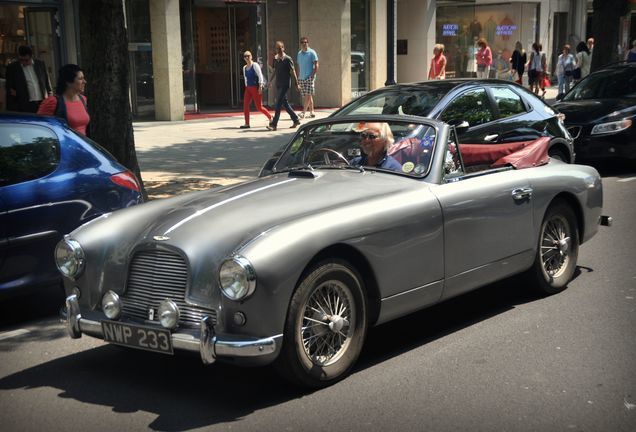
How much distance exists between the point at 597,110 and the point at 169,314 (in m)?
10.3

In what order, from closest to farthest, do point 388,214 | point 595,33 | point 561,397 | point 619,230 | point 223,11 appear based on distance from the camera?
point 561,397 < point 388,214 < point 619,230 < point 595,33 < point 223,11

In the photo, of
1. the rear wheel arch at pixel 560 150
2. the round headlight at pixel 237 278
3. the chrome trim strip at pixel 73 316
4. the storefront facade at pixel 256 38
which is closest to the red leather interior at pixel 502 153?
the round headlight at pixel 237 278

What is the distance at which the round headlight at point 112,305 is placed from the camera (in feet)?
15.7

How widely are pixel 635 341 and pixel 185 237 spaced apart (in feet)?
9.76

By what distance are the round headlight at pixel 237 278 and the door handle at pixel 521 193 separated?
2476 millimetres

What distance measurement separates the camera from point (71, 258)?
510 centimetres

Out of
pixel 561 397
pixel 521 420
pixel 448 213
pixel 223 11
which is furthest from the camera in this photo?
pixel 223 11

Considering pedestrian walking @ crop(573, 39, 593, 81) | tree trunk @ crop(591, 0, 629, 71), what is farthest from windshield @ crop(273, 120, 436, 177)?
pedestrian walking @ crop(573, 39, 593, 81)

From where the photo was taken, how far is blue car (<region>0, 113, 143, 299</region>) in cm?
614

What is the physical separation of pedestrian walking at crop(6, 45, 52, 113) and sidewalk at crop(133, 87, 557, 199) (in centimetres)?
191

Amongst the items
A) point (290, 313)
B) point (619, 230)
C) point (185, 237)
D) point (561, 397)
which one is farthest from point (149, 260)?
point (619, 230)

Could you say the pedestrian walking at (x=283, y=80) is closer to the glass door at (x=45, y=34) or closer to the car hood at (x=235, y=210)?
the glass door at (x=45, y=34)

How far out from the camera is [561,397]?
183 inches

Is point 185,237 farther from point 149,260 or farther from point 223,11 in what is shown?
point 223,11
